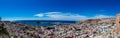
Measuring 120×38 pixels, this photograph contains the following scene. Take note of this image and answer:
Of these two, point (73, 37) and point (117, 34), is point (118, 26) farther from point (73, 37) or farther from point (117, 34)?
point (73, 37)

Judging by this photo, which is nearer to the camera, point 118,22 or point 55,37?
point 118,22

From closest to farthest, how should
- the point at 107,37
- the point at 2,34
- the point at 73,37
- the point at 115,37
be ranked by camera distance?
the point at 2,34 → the point at 115,37 → the point at 107,37 → the point at 73,37

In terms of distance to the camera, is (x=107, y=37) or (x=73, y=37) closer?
(x=107, y=37)

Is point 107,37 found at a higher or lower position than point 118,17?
lower

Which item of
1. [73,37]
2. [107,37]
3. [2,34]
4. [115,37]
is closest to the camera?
[2,34]

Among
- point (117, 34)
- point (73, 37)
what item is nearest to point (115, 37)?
point (117, 34)

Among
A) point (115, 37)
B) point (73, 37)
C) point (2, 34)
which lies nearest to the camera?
point (2, 34)

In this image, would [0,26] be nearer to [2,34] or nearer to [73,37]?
[2,34]

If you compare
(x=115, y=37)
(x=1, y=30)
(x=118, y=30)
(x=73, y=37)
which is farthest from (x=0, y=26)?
(x=73, y=37)

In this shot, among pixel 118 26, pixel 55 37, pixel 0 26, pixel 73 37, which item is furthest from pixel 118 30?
pixel 55 37
